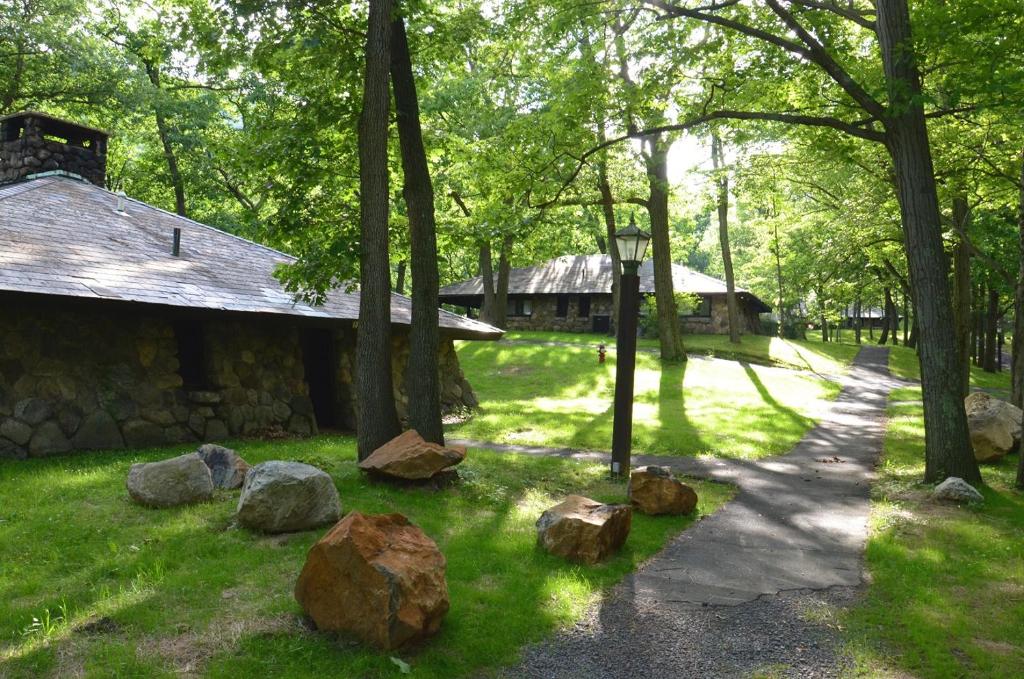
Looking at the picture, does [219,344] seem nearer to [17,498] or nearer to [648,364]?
[17,498]

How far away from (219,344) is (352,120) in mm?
4493

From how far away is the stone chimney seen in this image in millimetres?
13875

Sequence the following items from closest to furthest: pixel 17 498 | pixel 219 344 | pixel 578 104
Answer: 1. pixel 17 498
2. pixel 219 344
3. pixel 578 104

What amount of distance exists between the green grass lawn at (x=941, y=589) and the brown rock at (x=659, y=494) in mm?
1971

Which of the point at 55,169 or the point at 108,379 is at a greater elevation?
the point at 55,169

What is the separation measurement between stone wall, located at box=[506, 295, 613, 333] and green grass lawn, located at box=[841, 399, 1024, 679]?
1156 inches

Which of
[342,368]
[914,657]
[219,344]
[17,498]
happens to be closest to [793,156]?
[342,368]

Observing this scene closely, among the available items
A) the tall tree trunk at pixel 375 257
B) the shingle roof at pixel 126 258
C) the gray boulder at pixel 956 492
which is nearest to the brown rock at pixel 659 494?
the tall tree trunk at pixel 375 257

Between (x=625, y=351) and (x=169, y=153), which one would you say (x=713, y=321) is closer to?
(x=169, y=153)

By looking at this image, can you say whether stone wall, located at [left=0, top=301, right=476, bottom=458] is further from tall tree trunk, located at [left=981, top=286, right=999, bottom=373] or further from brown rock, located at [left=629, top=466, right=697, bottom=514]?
tall tree trunk, located at [left=981, top=286, right=999, bottom=373]

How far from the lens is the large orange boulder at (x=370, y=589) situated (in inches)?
166

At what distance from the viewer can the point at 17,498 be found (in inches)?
266

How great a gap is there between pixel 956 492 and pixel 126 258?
1210 cm

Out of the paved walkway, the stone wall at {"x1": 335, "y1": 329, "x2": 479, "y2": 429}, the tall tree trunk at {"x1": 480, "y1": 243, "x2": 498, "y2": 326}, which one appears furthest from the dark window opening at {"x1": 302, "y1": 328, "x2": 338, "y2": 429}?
the tall tree trunk at {"x1": 480, "y1": 243, "x2": 498, "y2": 326}
